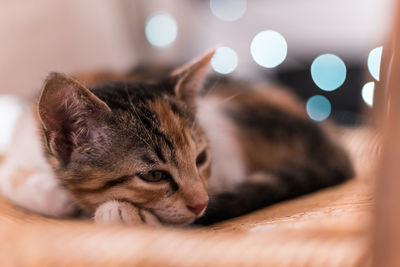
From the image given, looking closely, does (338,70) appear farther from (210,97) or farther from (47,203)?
(47,203)

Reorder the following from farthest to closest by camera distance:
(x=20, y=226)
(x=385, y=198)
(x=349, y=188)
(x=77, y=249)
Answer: (x=349, y=188), (x=20, y=226), (x=77, y=249), (x=385, y=198)

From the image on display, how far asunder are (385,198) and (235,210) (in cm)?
50

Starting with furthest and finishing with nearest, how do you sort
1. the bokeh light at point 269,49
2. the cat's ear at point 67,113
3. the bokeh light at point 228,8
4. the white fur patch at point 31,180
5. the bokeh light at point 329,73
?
the bokeh light at point 228,8 < the bokeh light at point 269,49 < the bokeh light at point 329,73 < the white fur patch at point 31,180 < the cat's ear at point 67,113

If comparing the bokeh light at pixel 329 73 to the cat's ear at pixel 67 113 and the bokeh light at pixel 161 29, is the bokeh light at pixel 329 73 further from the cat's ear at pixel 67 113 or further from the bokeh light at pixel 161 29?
the cat's ear at pixel 67 113

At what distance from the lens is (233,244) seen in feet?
1.80

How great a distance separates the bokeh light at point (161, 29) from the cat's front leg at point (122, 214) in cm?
229

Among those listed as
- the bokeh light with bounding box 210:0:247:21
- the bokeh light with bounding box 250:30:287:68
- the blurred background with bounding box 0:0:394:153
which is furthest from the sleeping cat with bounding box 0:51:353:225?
the bokeh light with bounding box 210:0:247:21

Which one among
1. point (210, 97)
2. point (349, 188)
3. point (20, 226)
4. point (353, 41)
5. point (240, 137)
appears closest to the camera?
point (20, 226)

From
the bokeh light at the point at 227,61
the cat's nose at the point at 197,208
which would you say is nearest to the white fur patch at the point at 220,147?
the cat's nose at the point at 197,208

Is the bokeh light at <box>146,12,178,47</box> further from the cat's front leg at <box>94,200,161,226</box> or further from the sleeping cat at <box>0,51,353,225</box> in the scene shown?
the cat's front leg at <box>94,200,161,226</box>

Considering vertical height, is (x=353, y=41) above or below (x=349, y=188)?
above

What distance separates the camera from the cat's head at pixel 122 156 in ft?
2.65

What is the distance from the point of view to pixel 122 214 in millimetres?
755

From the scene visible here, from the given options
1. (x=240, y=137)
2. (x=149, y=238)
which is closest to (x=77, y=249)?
(x=149, y=238)
